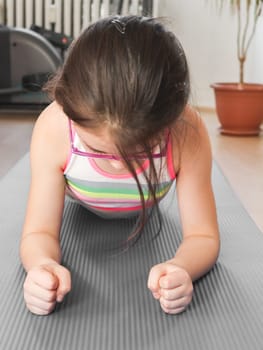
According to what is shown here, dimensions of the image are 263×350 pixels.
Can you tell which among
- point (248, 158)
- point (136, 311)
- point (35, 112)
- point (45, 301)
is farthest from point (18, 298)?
point (35, 112)

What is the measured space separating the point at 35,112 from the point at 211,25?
1238 mm

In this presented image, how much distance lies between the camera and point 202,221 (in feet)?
3.54

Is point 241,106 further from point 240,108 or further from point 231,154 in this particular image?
point 231,154

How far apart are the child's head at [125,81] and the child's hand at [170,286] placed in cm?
20

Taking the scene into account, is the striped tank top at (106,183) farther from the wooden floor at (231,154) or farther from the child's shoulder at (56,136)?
the wooden floor at (231,154)

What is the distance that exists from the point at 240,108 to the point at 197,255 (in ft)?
6.71

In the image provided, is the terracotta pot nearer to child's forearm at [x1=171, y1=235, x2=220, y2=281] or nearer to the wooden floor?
the wooden floor

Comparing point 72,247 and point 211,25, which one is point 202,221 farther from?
point 211,25

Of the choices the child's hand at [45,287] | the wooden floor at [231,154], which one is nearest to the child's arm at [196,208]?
the child's hand at [45,287]

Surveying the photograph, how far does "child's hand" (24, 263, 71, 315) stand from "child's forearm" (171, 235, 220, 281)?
19 cm

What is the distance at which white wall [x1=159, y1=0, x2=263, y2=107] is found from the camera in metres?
3.66

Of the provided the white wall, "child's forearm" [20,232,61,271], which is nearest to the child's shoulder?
"child's forearm" [20,232,61,271]

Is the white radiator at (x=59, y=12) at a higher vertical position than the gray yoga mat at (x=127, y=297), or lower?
higher

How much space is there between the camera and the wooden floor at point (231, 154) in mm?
1785
